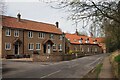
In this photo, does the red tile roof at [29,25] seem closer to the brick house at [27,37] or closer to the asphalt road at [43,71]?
the brick house at [27,37]

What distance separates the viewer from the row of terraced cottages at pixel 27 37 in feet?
163

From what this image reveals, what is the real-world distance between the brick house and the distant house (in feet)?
51.3

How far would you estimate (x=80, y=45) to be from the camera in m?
95.0

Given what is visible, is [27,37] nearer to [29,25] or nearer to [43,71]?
[29,25]

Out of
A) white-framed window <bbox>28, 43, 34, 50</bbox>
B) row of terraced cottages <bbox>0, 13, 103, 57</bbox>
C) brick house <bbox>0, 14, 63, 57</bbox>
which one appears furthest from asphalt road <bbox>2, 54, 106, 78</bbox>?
white-framed window <bbox>28, 43, 34, 50</bbox>

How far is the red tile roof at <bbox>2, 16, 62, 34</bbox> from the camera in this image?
2079 inches

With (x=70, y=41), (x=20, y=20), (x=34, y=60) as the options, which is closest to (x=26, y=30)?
(x=20, y=20)

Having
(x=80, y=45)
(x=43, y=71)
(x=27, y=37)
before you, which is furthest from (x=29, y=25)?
(x=80, y=45)

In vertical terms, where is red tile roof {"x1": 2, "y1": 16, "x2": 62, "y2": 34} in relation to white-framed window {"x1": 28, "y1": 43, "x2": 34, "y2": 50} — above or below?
above

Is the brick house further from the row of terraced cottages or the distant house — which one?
the distant house

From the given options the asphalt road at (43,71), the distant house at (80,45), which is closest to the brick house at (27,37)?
the distant house at (80,45)

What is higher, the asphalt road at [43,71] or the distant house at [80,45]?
the distant house at [80,45]

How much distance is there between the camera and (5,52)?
48.9m

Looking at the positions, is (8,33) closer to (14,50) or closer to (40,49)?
(14,50)
